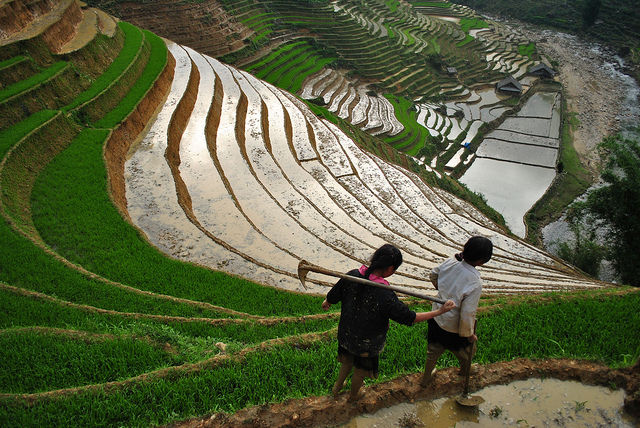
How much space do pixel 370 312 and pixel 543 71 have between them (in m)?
40.8

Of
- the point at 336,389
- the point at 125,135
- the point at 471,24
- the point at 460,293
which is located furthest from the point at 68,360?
the point at 471,24

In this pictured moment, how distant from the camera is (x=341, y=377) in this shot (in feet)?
9.62

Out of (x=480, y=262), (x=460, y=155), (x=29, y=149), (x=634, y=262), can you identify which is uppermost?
(x=460, y=155)

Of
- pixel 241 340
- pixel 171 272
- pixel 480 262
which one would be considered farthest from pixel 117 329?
pixel 480 262

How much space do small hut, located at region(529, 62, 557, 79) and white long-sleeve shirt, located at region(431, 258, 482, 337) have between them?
4006cm

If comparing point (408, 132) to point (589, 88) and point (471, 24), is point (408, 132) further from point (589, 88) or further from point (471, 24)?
point (471, 24)

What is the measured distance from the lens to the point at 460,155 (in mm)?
24156

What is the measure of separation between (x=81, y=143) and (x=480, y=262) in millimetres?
10146

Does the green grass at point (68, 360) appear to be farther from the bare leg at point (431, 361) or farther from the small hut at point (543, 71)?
the small hut at point (543, 71)

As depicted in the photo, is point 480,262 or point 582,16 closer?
point 480,262

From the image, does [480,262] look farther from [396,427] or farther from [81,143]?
[81,143]

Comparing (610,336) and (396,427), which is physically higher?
(610,336)

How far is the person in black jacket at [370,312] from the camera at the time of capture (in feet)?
7.84

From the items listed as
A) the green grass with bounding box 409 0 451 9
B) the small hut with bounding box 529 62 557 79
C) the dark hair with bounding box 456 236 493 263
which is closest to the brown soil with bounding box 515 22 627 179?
the small hut with bounding box 529 62 557 79
